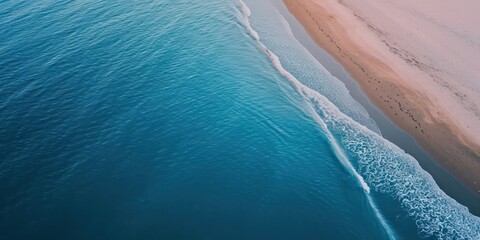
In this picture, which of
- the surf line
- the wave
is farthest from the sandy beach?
the surf line

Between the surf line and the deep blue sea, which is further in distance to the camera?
the surf line

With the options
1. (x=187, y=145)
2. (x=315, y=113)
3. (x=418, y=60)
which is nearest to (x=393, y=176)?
(x=315, y=113)

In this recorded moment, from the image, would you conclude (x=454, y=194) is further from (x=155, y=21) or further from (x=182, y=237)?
(x=155, y=21)

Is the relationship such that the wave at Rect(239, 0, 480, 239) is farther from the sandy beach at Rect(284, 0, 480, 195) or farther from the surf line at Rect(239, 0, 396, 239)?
the sandy beach at Rect(284, 0, 480, 195)

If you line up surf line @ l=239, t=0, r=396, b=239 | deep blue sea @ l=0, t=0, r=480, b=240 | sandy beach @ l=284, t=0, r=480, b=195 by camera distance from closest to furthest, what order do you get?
deep blue sea @ l=0, t=0, r=480, b=240
surf line @ l=239, t=0, r=396, b=239
sandy beach @ l=284, t=0, r=480, b=195

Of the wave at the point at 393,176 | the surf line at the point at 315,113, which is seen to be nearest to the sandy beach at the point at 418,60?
the wave at the point at 393,176

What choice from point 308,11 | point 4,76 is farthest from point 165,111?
point 308,11
